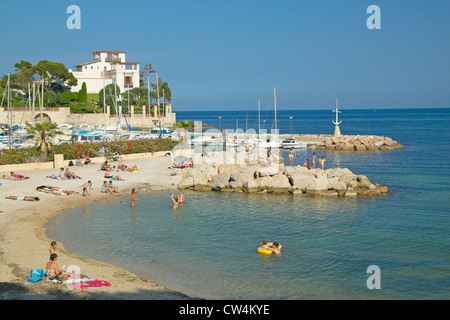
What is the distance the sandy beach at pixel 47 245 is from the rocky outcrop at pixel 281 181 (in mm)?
2215

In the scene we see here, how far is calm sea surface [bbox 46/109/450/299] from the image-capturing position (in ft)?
52.7

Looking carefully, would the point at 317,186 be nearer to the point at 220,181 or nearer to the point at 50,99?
the point at 220,181

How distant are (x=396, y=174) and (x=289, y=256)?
26.0m

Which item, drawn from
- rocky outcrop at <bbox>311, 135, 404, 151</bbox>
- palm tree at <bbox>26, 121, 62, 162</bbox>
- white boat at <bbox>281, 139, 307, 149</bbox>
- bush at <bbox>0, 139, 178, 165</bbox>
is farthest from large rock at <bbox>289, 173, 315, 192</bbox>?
rocky outcrop at <bbox>311, 135, 404, 151</bbox>

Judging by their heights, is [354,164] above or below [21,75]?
below

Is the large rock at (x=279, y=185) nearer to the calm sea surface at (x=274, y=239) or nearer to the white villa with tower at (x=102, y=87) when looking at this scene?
the calm sea surface at (x=274, y=239)

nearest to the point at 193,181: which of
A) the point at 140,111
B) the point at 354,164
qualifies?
the point at 354,164

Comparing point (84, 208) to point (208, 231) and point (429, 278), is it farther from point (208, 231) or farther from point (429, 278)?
point (429, 278)

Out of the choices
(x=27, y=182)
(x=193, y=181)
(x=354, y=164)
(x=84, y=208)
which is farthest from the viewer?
(x=354, y=164)

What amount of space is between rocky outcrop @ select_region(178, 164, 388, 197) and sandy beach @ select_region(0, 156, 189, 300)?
2.22 m

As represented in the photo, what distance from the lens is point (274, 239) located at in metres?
21.4

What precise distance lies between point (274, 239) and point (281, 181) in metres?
11.4
